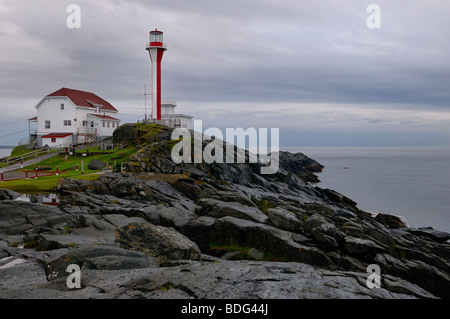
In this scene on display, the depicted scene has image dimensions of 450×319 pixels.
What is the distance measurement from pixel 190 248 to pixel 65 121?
6498 cm

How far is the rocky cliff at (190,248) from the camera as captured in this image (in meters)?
10.9

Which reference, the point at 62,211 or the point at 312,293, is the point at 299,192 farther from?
the point at 312,293

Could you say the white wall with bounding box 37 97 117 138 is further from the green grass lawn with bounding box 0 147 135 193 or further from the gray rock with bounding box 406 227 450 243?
the gray rock with bounding box 406 227 450 243

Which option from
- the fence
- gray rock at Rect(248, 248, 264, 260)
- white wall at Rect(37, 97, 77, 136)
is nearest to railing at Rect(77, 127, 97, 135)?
white wall at Rect(37, 97, 77, 136)

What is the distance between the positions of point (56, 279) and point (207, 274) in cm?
488

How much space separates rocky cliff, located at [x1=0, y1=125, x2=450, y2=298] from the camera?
10891 mm

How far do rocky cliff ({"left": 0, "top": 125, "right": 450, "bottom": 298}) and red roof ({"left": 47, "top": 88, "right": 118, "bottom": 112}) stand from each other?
1659 inches

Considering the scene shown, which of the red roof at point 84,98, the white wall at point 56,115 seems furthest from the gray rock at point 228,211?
the red roof at point 84,98

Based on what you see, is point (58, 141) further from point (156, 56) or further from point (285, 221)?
point (285, 221)

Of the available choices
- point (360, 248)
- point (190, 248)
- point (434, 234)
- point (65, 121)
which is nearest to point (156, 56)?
point (65, 121)

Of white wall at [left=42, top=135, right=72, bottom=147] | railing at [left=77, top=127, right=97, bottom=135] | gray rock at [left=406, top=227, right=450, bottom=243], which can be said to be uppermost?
railing at [left=77, top=127, right=97, bottom=135]

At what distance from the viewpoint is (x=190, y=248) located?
1567 centimetres

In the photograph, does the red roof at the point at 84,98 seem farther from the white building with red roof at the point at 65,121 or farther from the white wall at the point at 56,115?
the white wall at the point at 56,115

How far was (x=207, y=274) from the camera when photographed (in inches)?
456
